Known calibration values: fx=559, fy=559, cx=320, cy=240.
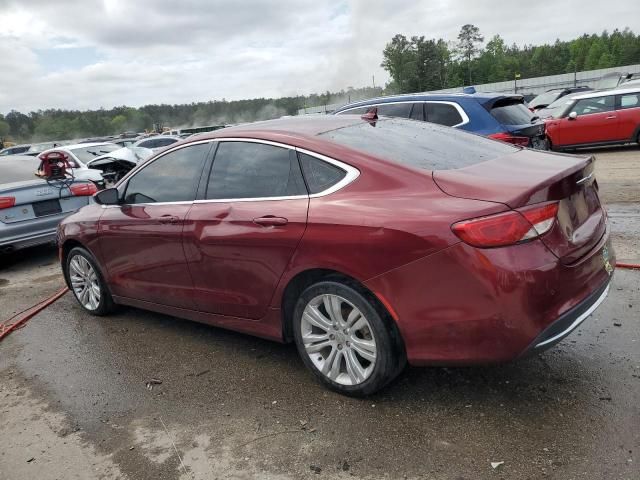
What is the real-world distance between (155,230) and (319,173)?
59.4 inches

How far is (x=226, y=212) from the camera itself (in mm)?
3566

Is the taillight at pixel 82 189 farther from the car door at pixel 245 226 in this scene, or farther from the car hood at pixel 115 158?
the car hood at pixel 115 158

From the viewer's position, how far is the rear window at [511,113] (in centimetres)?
761

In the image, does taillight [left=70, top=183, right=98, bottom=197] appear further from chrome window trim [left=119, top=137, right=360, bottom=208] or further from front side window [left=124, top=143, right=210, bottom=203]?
chrome window trim [left=119, top=137, right=360, bottom=208]

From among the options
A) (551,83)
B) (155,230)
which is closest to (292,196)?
(155,230)

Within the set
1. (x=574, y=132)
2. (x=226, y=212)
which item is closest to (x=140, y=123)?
(x=574, y=132)

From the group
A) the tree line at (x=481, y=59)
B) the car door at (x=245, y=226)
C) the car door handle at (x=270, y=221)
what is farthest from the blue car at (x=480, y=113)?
the tree line at (x=481, y=59)

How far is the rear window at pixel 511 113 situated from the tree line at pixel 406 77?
76.7 metres

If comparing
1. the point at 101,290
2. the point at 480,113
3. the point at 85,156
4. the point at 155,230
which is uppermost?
the point at 480,113

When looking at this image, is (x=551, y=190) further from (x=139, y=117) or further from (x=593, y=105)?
(x=139, y=117)

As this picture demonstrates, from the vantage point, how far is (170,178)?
4.12m

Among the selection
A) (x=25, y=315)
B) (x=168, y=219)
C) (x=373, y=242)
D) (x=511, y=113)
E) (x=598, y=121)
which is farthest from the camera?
(x=598, y=121)

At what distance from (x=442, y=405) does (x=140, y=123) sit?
371ft

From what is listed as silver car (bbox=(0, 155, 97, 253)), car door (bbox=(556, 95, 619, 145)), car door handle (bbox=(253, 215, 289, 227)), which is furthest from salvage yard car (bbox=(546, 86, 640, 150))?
car door handle (bbox=(253, 215, 289, 227))
